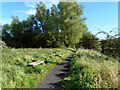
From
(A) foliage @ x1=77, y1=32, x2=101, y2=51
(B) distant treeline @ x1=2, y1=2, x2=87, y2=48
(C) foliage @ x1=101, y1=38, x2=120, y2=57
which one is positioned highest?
(B) distant treeline @ x1=2, y1=2, x2=87, y2=48

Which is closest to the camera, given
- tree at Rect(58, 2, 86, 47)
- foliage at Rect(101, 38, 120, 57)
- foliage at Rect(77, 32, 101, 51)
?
foliage at Rect(101, 38, 120, 57)

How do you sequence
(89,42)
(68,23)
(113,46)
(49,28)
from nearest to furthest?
(113,46), (68,23), (89,42), (49,28)

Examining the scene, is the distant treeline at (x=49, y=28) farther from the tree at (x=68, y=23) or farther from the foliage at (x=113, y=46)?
the foliage at (x=113, y=46)

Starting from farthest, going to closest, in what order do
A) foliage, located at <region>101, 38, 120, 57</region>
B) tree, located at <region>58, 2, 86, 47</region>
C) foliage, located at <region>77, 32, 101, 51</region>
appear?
tree, located at <region>58, 2, 86, 47</region>, foliage, located at <region>77, 32, 101, 51</region>, foliage, located at <region>101, 38, 120, 57</region>

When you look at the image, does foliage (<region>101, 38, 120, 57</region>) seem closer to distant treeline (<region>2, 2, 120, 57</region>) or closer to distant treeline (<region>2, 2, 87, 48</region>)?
distant treeline (<region>2, 2, 120, 57</region>)

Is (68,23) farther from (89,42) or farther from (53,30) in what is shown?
(89,42)

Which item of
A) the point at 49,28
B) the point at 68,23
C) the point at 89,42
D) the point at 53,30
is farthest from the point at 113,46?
the point at 49,28

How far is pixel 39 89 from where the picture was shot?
3695 mm

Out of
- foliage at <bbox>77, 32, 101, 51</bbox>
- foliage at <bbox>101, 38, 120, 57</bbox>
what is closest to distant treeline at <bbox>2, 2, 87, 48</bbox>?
foliage at <bbox>77, 32, 101, 51</bbox>

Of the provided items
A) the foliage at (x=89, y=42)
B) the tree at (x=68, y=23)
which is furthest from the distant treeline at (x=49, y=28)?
the foliage at (x=89, y=42)

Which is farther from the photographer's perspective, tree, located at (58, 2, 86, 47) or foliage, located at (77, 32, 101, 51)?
tree, located at (58, 2, 86, 47)

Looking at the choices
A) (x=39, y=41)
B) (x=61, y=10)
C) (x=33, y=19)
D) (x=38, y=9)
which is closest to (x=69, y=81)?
(x=61, y=10)

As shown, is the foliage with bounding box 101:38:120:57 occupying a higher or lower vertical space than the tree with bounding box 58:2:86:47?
lower

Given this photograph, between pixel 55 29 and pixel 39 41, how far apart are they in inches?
252
